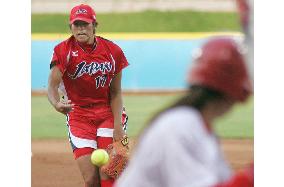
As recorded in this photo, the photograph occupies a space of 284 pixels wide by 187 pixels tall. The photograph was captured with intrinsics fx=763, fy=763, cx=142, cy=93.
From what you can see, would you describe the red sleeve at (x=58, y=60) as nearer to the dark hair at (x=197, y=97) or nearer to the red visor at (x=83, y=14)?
the red visor at (x=83, y=14)

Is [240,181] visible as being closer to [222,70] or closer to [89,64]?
[222,70]

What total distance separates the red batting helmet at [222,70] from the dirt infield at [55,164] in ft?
4.95

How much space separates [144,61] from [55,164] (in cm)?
62

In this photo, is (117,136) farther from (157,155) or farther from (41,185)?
(157,155)

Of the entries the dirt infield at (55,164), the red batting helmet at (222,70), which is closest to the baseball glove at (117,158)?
the dirt infield at (55,164)

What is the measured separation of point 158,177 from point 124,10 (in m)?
1.80

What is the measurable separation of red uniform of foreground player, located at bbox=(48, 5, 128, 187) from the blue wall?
0.11ft

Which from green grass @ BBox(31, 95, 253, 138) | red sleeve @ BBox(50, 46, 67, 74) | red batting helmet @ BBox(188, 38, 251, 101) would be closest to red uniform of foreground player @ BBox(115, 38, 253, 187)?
red batting helmet @ BBox(188, 38, 251, 101)

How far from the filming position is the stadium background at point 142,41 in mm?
2949

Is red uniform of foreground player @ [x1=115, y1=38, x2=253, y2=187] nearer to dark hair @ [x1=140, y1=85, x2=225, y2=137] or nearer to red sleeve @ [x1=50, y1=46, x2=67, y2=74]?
dark hair @ [x1=140, y1=85, x2=225, y2=137]

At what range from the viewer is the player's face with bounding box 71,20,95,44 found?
122 inches
